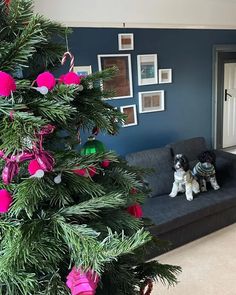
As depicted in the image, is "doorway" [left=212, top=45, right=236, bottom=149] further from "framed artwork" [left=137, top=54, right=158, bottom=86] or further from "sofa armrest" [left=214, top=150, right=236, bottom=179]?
"framed artwork" [left=137, top=54, right=158, bottom=86]

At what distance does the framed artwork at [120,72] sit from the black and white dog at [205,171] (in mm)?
1164

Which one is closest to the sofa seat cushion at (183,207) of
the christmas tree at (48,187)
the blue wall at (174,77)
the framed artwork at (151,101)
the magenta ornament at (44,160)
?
the blue wall at (174,77)

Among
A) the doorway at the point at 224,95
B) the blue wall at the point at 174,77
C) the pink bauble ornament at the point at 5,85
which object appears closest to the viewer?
the pink bauble ornament at the point at 5,85

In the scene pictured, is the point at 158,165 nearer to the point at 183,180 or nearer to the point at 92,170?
the point at 183,180

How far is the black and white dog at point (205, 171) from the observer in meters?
3.01

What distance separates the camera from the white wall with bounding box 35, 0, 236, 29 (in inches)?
110

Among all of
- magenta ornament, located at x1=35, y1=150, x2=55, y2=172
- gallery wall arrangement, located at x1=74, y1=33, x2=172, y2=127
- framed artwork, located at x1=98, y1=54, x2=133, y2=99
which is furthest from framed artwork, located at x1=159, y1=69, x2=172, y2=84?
magenta ornament, located at x1=35, y1=150, x2=55, y2=172

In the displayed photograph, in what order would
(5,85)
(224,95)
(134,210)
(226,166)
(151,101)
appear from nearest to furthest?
(5,85), (134,210), (226,166), (151,101), (224,95)

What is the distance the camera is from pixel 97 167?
80cm

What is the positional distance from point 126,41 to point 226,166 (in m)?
1.90

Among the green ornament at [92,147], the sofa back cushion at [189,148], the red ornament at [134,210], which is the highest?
the green ornament at [92,147]

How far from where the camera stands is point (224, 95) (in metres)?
4.23

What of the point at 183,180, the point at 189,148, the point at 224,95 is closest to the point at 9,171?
the point at 183,180

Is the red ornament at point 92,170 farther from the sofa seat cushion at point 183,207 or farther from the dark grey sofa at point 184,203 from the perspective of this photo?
the sofa seat cushion at point 183,207
